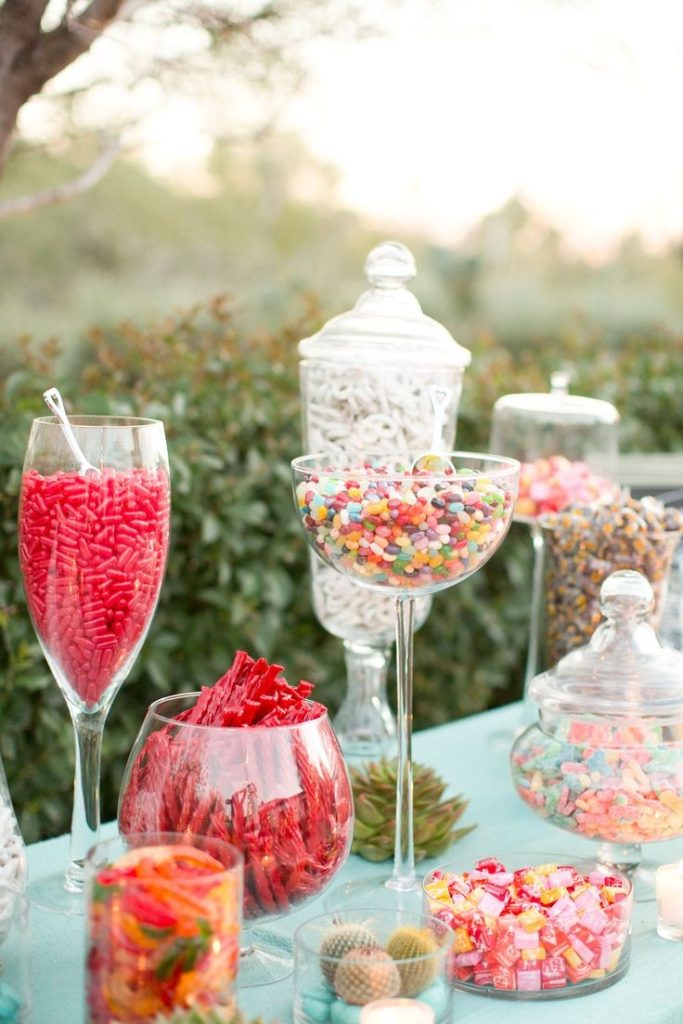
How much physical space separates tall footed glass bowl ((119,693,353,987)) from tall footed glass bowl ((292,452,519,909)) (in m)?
0.20

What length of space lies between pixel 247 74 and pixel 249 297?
1804 millimetres

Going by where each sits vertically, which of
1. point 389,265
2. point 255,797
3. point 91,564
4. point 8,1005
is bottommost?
point 8,1005

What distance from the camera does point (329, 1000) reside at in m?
0.88

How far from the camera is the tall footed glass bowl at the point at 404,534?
3.55 ft

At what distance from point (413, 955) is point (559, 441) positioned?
105cm

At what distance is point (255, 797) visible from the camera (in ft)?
2.98

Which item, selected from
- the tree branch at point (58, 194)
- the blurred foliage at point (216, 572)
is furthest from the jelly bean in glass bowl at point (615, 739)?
the tree branch at point (58, 194)

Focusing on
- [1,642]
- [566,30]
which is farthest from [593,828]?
[566,30]

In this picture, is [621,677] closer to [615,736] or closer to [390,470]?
[615,736]

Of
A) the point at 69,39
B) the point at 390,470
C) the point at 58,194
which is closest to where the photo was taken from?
the point at 390,470

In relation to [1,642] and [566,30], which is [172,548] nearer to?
[1,642]

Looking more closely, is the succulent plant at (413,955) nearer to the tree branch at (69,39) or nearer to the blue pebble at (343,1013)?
the blue pebble at (343,1013)

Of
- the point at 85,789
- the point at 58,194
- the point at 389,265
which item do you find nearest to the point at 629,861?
the point at 85,789

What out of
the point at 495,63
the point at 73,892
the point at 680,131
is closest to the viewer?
the point at 73,892
